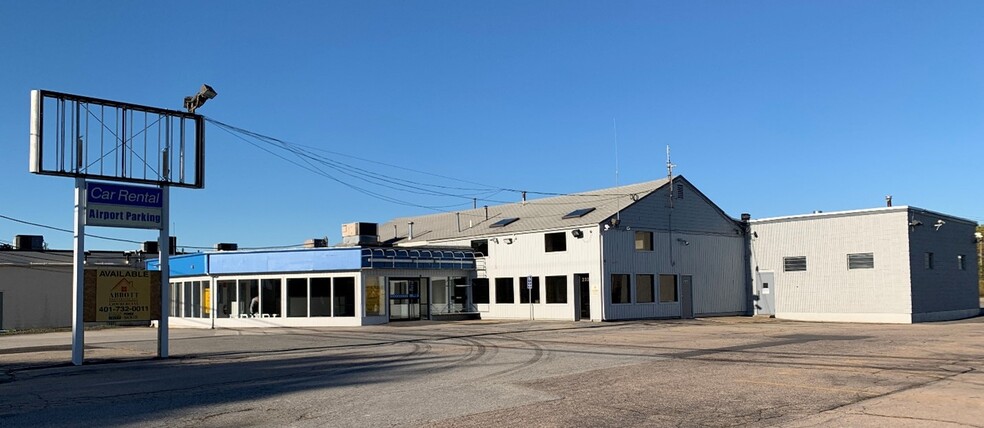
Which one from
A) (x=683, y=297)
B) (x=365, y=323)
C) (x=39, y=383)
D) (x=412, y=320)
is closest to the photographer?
(x=39, y=383)

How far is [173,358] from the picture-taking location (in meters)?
21.1

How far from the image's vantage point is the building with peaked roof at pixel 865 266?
119 feet

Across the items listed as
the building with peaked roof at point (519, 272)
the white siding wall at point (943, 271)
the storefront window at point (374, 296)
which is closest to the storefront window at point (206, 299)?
the building with peaked roof at point (519, 272)

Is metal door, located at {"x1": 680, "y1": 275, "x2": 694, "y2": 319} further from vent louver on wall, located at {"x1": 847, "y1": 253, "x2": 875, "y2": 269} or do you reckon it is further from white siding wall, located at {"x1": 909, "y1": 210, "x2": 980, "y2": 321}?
white siding wall, located at {"x1": 909, "y1": 210, "x2": 980, "y2": 321}

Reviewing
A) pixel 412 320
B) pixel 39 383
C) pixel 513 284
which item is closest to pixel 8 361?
pixel 39 383

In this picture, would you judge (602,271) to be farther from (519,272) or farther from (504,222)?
(504,222)

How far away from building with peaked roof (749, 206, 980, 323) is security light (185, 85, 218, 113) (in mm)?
28806

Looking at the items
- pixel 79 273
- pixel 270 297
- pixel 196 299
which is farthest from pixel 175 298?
pixel 79 273

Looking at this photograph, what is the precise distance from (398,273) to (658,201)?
42.6 feet

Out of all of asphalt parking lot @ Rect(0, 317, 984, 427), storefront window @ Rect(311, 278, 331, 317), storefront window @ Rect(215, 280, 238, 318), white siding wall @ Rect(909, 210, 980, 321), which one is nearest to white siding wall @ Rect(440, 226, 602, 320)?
storefront window @ Rect(311, 278, 331, 317)

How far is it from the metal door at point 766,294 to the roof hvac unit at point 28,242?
39.9 m

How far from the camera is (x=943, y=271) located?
129 ft

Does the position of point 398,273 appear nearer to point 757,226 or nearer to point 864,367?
point 757,226

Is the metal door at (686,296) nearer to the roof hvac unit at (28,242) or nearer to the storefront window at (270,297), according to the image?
the storefront window at (270,297)
